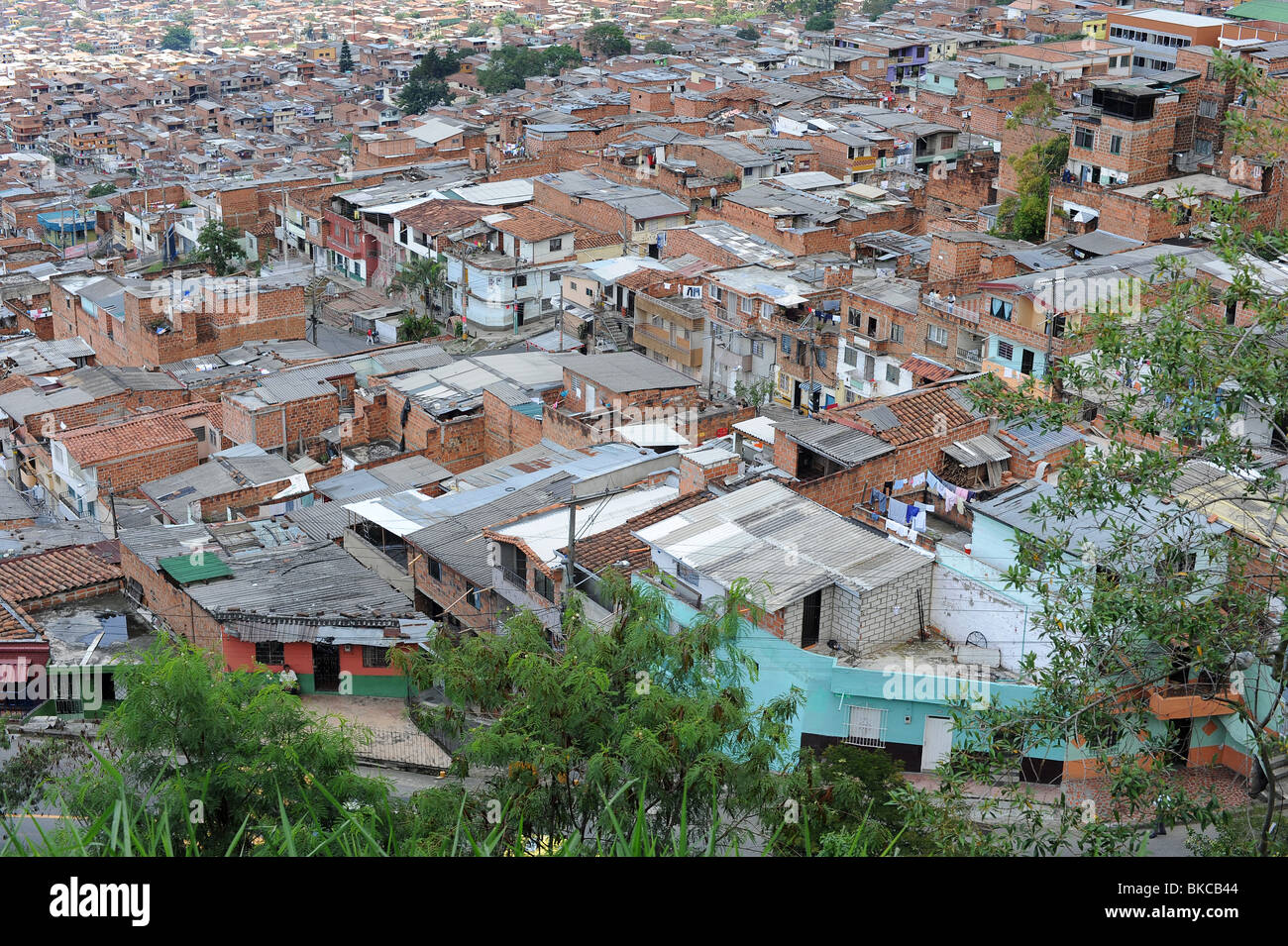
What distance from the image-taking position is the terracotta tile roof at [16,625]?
48.3ft

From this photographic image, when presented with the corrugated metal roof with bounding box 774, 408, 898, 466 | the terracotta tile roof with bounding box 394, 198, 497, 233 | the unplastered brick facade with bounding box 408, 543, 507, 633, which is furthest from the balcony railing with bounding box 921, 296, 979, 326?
the terracotta tile roof with bounding box 394, 198, 497, 233

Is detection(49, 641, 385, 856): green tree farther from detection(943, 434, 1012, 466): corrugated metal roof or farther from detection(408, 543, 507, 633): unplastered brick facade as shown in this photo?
detection(943, 434, 1012, 466): corrugated metal roof

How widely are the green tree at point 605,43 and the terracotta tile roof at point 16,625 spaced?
62906 millimetres

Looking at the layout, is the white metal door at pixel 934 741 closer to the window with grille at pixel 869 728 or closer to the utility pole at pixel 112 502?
the window with grille at pixel 869 728

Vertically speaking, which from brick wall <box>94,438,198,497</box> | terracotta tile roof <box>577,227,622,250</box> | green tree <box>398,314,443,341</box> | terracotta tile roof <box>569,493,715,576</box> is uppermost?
terracotta tile roof <box>569,493,715,576</box>

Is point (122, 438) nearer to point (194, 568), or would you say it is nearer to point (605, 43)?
point (194, 568)

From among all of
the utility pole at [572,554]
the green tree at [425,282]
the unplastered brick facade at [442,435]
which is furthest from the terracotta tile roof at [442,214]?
the utility pole at [572,554]

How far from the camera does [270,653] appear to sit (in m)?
15.3

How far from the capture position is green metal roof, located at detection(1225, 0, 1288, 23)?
44.0 metres

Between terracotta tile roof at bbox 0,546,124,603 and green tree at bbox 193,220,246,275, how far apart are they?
20175 mm

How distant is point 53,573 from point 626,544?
7.14m

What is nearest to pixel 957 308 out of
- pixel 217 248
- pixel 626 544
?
pixel 626 544

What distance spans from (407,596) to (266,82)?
243ft
